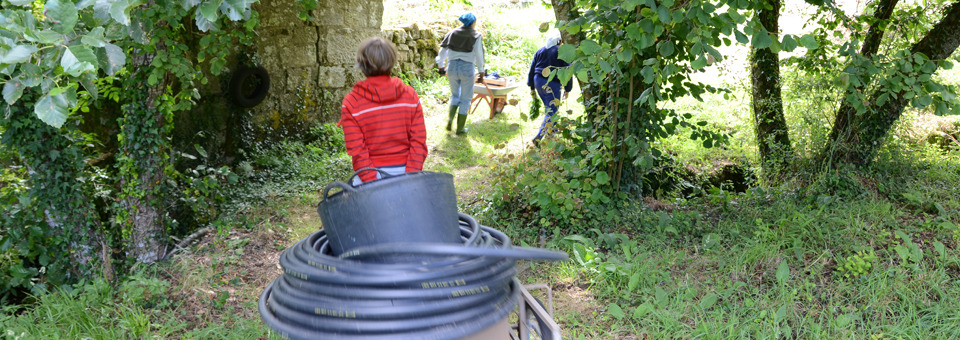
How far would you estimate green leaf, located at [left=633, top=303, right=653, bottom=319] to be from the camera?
296 centimetres

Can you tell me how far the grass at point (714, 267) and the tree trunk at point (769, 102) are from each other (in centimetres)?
17

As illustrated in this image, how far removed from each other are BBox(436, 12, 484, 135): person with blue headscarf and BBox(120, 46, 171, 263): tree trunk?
395cm

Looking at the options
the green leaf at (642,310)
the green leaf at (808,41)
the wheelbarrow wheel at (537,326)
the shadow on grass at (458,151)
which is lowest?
the shadow on grass at (458,151)

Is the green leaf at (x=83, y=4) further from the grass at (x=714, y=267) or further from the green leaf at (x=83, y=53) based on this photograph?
the grass at (x=714, y=267)

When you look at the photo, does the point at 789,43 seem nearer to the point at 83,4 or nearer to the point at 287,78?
the point at 83,4

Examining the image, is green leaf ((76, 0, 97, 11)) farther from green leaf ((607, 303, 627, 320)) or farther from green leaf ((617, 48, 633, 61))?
green leaf ((607, 303, 627, 320))

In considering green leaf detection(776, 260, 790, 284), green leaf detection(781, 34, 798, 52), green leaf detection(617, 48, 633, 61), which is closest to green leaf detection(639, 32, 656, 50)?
green leaf detection(617, 48, 633, 61)

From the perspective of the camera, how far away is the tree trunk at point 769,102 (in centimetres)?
477

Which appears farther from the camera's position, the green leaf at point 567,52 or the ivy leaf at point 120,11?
the green leaf at point 567,52

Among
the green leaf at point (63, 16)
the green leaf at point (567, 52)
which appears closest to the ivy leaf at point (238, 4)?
the green leaf at point (63, 16)

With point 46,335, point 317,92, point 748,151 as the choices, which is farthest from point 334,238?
point 317,92

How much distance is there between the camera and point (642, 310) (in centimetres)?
297

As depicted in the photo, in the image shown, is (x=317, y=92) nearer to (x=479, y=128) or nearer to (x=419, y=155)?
(x=479, y=128)

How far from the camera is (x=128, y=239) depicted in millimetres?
3660
